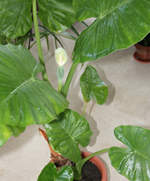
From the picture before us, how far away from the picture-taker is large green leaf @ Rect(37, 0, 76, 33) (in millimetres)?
911

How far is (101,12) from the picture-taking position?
2.34 ft

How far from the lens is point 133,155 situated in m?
0.80

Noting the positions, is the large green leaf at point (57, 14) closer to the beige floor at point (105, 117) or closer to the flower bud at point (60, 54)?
the flower bud at point (60, 54)

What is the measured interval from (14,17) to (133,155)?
2.49 ft

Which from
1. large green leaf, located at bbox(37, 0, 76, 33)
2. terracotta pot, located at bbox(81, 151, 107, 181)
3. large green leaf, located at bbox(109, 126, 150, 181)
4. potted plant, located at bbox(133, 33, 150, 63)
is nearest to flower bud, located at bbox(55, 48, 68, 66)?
large green leaf, located at bbox(37, 0, 76, 33)

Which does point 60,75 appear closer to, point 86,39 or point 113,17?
point 86,39

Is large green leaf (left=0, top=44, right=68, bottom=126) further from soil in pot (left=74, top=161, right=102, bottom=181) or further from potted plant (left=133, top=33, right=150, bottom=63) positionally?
potted plant (left=133, top=33, right=150, bottom=63)

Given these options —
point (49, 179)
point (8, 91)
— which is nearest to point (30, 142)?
point (49, 179)

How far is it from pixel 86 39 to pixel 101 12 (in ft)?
0.35

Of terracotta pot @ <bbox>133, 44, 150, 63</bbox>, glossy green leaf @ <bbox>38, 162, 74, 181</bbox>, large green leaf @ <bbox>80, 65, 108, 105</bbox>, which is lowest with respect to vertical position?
terracotta pot @ <bbox>133, 44, 150, 63</bbox>

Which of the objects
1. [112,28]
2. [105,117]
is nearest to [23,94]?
[112,28]

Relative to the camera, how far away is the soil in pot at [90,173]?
1101 mm

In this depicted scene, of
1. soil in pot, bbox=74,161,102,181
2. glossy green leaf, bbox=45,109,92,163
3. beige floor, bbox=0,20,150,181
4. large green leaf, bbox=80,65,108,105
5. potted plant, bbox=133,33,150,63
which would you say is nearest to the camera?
glossy green leaf, bbox=45,109,92,163

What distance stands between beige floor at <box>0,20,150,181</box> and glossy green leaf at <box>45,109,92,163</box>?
42 centimetres
